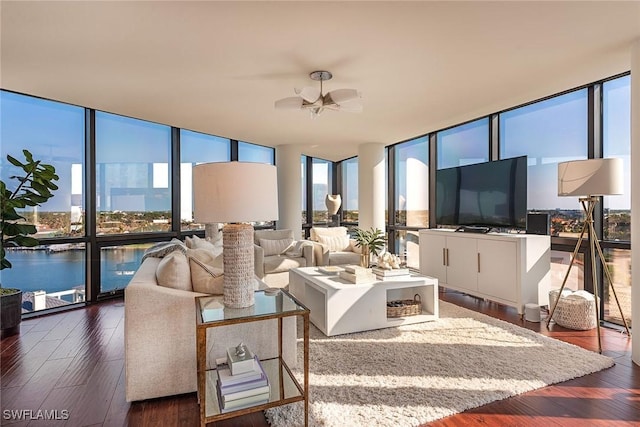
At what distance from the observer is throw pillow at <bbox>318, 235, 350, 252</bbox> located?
5.35m

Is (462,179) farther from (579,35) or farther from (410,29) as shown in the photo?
(410,29)

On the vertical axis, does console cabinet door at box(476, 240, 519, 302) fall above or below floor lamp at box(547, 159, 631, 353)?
below

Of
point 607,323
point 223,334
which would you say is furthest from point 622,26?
point 223,334

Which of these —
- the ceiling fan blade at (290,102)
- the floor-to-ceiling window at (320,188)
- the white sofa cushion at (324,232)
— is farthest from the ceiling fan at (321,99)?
the floor-to-ceiling window at (320,188)

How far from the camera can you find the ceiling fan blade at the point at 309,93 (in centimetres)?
296

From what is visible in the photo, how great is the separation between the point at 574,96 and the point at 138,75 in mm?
4446

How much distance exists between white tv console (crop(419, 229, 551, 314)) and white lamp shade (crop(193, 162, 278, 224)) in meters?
2.92

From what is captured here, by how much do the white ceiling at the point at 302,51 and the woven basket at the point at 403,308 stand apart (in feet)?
7.17

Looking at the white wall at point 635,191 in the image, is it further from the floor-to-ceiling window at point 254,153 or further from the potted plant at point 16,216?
the potted plant at point 16,216

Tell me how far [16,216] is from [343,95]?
3.32 meters

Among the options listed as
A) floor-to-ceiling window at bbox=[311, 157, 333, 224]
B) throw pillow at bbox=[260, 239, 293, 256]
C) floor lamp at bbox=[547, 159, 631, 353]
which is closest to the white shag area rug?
floor lamp at bbox=[547, 159, 631, 353]

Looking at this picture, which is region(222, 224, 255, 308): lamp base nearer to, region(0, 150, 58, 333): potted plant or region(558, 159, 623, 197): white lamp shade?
region(0, 150, 58, 333): potted plant

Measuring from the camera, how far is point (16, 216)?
10.8 feet

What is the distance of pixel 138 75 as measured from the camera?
123 inches
